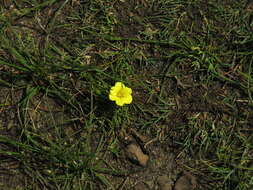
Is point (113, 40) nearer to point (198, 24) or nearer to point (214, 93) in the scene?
point (198, 24)

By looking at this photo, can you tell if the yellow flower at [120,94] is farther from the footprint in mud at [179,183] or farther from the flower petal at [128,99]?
the footprint in mud at [179,183]

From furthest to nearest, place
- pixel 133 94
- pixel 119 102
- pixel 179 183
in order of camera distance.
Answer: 1. pixel 133 94
2. pixel 179 183
3. pixel 119 102

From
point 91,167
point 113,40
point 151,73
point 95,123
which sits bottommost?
point 91,167

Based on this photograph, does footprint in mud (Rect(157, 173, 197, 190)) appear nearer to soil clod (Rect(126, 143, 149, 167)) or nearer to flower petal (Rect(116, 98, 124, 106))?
soil clod (Rect(126, 143, 149, 167))

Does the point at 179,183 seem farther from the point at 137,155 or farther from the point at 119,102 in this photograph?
the point at 119,102

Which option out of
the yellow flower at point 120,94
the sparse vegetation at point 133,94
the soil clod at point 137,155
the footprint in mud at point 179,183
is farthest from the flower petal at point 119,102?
the footprint in mud at point 179,183

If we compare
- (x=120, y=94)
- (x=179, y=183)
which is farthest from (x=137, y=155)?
(x=120, y=94)

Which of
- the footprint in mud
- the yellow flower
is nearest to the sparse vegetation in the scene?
the footprint in mud

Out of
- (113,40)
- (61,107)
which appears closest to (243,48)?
(113,40)
